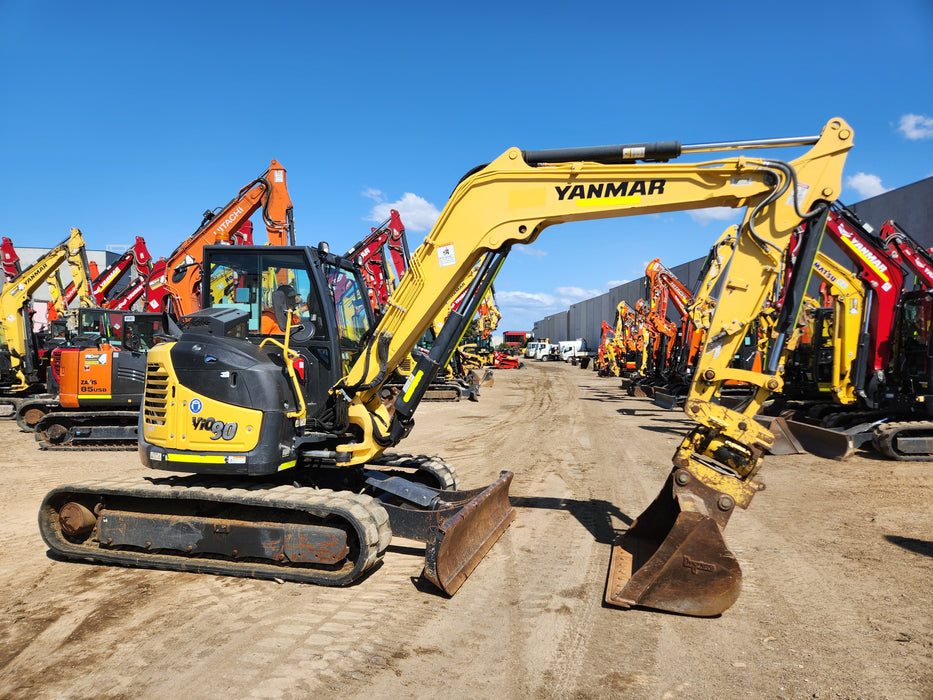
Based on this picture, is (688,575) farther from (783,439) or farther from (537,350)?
(537,350)

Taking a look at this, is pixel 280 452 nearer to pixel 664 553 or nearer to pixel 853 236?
pixel 664 553

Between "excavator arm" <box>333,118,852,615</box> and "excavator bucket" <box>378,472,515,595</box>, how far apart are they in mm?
655

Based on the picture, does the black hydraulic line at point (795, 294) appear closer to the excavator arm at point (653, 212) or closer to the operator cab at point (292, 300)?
the excavator arm at point (653, 212)

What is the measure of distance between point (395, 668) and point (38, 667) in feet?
6.81

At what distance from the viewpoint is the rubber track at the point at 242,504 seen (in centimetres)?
465

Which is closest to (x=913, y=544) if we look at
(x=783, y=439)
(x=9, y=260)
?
(x=783, y=439)

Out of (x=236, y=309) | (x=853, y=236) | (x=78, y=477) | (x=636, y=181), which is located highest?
(x=853, y=236)

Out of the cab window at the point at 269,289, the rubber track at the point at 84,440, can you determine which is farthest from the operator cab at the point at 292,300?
the rubber track at the point at 84,440

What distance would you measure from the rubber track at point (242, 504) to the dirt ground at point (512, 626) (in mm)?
117

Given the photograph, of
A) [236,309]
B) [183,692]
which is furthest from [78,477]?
[183,692]

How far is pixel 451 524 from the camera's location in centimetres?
463

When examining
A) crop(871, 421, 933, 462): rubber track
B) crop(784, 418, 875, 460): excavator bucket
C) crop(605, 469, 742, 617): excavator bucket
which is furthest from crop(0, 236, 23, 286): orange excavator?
crop(871, 421, 933, 462): rubber track

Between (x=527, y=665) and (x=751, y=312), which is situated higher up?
(x=751, y=312)

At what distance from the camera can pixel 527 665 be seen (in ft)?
11.8
